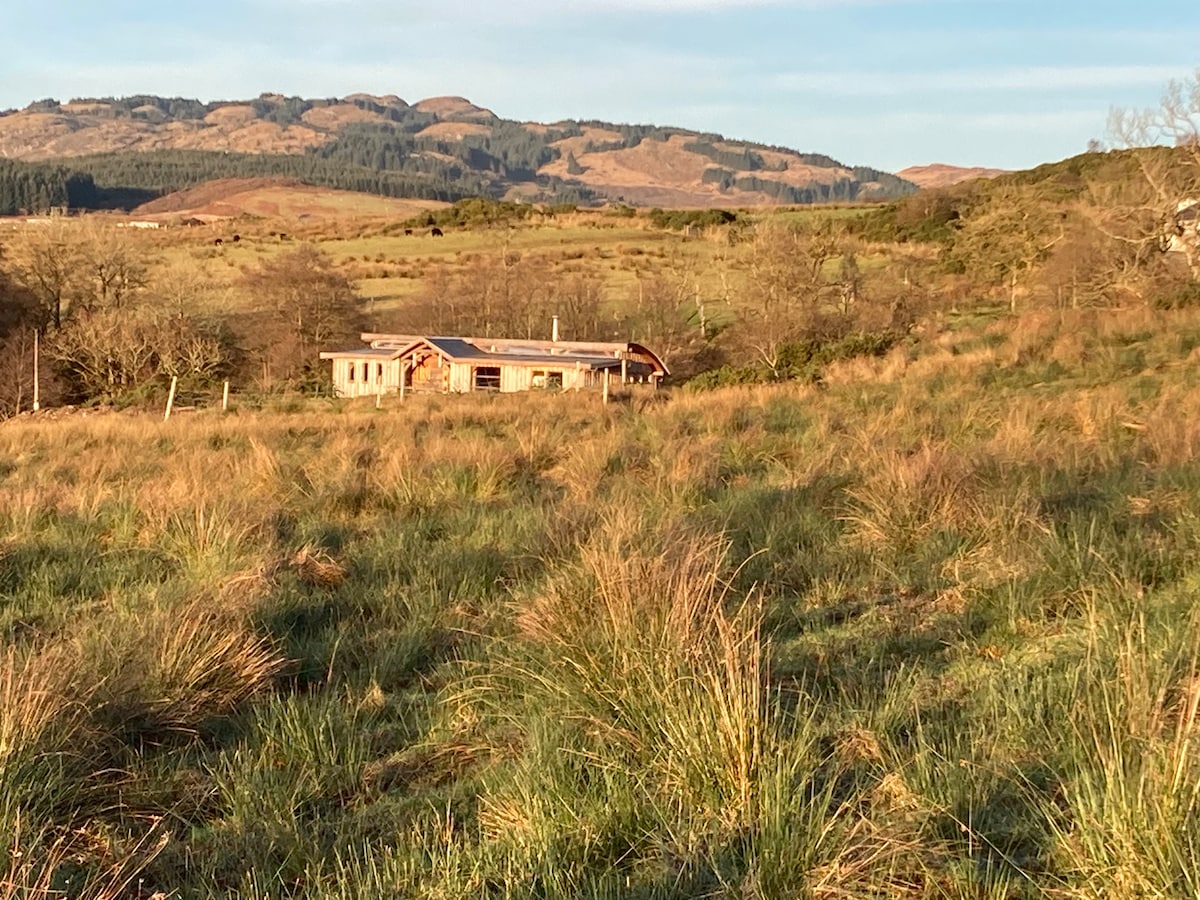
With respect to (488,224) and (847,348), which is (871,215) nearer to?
(488,224)

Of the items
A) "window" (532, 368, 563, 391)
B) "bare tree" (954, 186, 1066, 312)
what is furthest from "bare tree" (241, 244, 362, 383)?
"bare tree" (954, 186, 1066, 312)

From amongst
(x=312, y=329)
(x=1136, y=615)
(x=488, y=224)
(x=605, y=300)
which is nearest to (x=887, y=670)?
(x=1136, y=615)

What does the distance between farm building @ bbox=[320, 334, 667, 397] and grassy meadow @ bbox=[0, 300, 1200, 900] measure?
31.1 meters

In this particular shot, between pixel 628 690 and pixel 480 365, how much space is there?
38.3m

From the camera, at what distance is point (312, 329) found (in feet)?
165

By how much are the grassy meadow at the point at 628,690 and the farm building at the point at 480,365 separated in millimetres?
31138

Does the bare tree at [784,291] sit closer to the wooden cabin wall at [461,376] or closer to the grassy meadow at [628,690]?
the wooden cabin wall at [461,376]

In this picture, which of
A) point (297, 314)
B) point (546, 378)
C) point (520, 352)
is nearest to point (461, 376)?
point (520, 352)

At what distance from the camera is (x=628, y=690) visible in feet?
11.2

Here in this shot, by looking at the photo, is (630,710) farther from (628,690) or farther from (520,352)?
(520,352)

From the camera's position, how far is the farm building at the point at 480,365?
3922 centimetres

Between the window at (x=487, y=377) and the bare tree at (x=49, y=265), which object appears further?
the bare tree at (x=49, y=265)

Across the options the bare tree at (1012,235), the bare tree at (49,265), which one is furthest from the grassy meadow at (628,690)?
the bare tree at (49,265)

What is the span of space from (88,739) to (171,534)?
369cm
